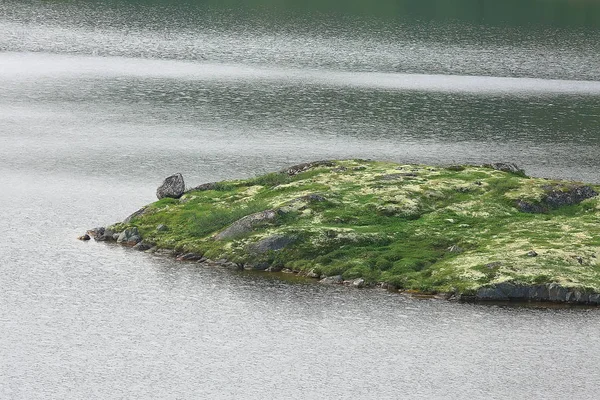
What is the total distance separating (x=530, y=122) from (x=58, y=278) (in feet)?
275

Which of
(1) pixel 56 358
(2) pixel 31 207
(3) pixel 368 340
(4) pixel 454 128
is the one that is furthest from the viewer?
(4) pixel 454 128

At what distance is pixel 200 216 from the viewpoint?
293 ft

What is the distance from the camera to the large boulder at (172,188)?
95625 millimetres

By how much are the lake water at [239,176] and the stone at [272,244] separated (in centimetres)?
347

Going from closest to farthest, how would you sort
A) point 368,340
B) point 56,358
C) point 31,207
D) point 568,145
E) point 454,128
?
1. point 56,358
2. point 368,340
3. point 31,207
4. point 568,145
5. point 454,128

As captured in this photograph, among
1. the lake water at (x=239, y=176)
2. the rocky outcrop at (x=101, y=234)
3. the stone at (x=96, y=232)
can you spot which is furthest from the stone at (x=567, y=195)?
the stone at (x=96, y=232)

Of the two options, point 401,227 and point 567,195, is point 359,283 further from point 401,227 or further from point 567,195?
point 567,195

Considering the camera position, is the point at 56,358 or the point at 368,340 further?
the point at 368,340

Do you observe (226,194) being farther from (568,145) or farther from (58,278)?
(568,145)

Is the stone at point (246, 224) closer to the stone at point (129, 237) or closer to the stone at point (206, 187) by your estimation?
the stone at point (129, 237)

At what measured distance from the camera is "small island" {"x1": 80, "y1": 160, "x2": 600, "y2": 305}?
254 ft

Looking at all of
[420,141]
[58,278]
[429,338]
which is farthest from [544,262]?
[420,141]

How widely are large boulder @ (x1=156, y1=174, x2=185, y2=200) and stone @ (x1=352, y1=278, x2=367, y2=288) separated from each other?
23.5 metres

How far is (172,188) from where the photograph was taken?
9569cm
